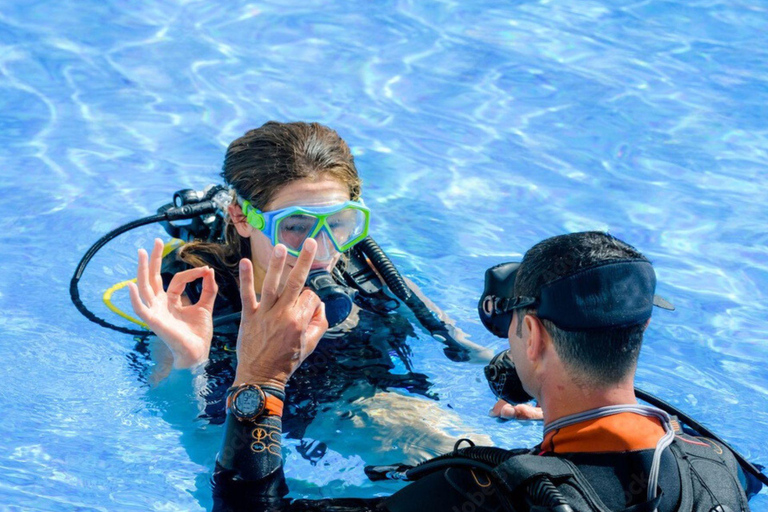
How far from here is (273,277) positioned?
8.45ft

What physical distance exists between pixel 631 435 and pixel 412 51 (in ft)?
19.4

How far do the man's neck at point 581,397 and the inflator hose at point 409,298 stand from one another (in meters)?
1.75

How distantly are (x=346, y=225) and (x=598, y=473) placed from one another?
1678 millimetres

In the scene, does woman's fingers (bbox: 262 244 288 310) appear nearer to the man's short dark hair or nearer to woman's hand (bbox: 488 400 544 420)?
the man's short dark hair

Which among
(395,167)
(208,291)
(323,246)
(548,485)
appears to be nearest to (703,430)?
(548,485)

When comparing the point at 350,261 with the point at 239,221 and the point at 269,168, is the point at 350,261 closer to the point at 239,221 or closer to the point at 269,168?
the point at 239,221

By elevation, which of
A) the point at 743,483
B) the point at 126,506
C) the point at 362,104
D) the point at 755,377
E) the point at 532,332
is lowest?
the point at 126,506

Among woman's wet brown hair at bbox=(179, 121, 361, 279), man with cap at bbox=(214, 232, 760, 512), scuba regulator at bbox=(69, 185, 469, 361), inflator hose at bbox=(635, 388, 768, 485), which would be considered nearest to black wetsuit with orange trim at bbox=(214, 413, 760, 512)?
man with cap at bbox=(214, 232, 760, 512)

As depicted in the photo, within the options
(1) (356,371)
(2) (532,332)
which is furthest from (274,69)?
(2) (532,332)

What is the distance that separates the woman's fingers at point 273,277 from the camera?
253cm

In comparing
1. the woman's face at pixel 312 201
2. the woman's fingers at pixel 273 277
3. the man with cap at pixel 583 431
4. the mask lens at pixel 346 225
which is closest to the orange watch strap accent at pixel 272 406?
the man with cap at pixel 583 431

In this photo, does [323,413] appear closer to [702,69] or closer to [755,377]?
[755,377]

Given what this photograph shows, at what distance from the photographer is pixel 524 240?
564cm

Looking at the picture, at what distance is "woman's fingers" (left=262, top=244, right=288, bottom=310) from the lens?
2.53 m
